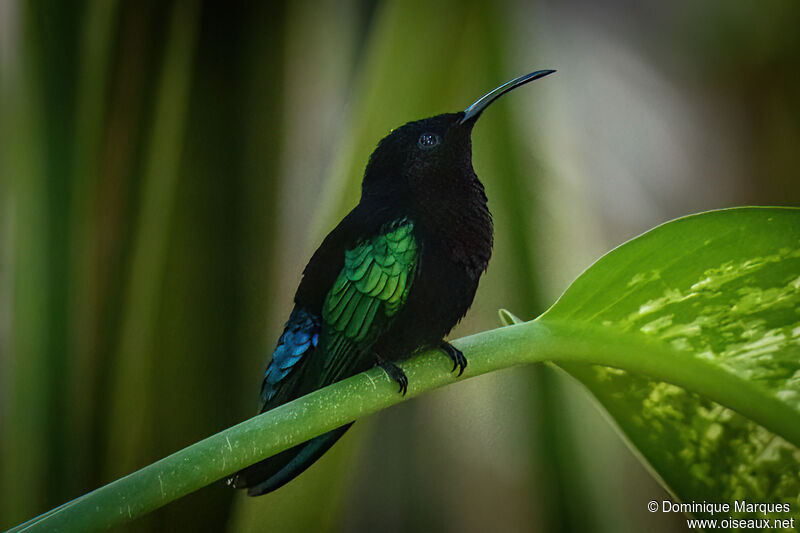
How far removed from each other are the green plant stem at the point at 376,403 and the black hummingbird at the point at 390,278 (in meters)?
0.06

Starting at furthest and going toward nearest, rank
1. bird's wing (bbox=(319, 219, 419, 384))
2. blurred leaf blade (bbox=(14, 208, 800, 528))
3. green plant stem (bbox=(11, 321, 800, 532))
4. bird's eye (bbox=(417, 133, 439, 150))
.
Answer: bird's eye (bbox=(417, 133, 439, 150))
bird's wing (bbox=(319, 219, 419, 384))
blurred leaf blade (bbox=(14, 208, 800, 528))
green plant stem (bbox=(11, 321, 800, 532))

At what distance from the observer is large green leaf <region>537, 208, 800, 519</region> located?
61 cm

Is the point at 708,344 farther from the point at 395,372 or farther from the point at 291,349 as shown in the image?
the point at 291,349

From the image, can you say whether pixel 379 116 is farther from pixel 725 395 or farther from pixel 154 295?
pixel 725 395

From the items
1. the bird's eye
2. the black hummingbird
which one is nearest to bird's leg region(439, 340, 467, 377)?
the black hummingbird

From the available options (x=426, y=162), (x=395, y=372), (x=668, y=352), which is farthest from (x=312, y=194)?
(x=668, y=352)

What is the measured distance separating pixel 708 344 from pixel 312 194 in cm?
58

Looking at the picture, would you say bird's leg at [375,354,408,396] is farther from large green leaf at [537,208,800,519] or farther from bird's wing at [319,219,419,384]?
large green leaf at [537,208,800,519]

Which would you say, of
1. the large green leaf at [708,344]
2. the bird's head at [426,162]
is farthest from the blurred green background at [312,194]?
the large green leaf at [708,344]

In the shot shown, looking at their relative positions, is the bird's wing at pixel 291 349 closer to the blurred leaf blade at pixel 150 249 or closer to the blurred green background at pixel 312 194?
the blurred green background at pixel 312 194

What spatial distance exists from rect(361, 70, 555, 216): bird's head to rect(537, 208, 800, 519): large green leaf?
0.92 feet

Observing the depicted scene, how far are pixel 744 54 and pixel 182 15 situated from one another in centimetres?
90

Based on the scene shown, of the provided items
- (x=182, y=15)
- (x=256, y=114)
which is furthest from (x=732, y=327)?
(x=182, y=15)

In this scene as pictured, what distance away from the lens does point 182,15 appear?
3.30 feet
